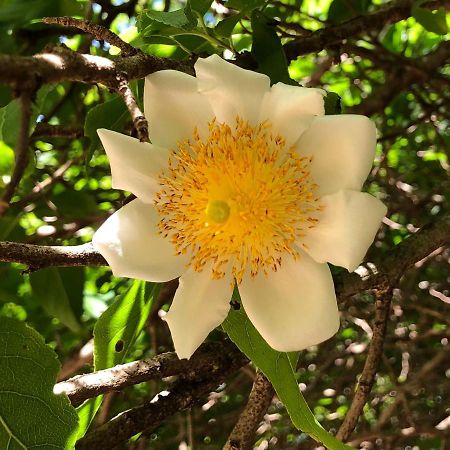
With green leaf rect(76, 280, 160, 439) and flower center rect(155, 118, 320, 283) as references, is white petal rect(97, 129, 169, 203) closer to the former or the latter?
flower center rect(155, 118, 320, 283)

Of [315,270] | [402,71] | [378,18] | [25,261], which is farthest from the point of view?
[402,71]

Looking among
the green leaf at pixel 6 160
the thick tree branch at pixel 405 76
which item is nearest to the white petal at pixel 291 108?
the green leaf at pixel 6 160

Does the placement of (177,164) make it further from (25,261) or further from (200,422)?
(200,422)

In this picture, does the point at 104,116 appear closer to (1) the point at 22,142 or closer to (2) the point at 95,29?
(2) the point at 95,29

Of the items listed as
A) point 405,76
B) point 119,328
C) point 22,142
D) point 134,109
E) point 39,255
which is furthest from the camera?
point 405,76

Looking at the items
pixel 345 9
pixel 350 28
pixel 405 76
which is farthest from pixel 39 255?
pixel 405 76

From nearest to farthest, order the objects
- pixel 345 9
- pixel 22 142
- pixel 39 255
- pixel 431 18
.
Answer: pixel 22 142 → pixel 39 255 → pixel 431 18 → pixel 345 9

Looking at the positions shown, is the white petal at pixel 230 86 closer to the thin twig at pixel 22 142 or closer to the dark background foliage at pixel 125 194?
the dark background foliage at pixel 125 194

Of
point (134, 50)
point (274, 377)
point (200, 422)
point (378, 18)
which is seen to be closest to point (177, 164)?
point (134, 50)
